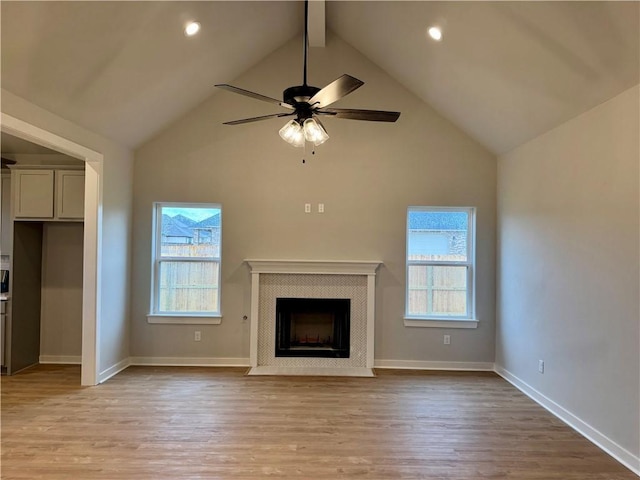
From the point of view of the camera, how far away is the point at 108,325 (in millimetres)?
3980

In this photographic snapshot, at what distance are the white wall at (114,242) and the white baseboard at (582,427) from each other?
439 cm

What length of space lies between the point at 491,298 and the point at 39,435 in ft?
15.1

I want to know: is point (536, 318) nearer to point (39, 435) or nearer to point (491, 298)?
point (491, 298)

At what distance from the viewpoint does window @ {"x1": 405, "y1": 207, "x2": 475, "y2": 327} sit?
4.53 m

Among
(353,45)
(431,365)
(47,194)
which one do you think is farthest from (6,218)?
(431,365)

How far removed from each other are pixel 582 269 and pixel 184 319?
412 cm

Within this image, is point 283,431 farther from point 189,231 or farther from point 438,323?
point 189,231

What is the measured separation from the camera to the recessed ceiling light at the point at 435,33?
124 inches

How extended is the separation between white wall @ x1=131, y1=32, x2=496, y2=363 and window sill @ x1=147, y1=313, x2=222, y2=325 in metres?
0.07

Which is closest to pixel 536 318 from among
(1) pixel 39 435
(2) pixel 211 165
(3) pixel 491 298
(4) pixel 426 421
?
(3) pixel 491 298

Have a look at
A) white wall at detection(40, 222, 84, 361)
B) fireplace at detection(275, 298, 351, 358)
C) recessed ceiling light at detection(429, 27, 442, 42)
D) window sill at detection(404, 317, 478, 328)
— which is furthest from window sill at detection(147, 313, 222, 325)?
recessed ceiling light at detection(429, 27, 442, 42)

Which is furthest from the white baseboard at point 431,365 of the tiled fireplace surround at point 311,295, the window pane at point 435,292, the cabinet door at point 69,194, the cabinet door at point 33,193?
the cabinet door at point 33,193

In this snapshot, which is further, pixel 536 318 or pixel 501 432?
pixel 536 318

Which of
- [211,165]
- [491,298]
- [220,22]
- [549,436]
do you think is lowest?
[549,436]
